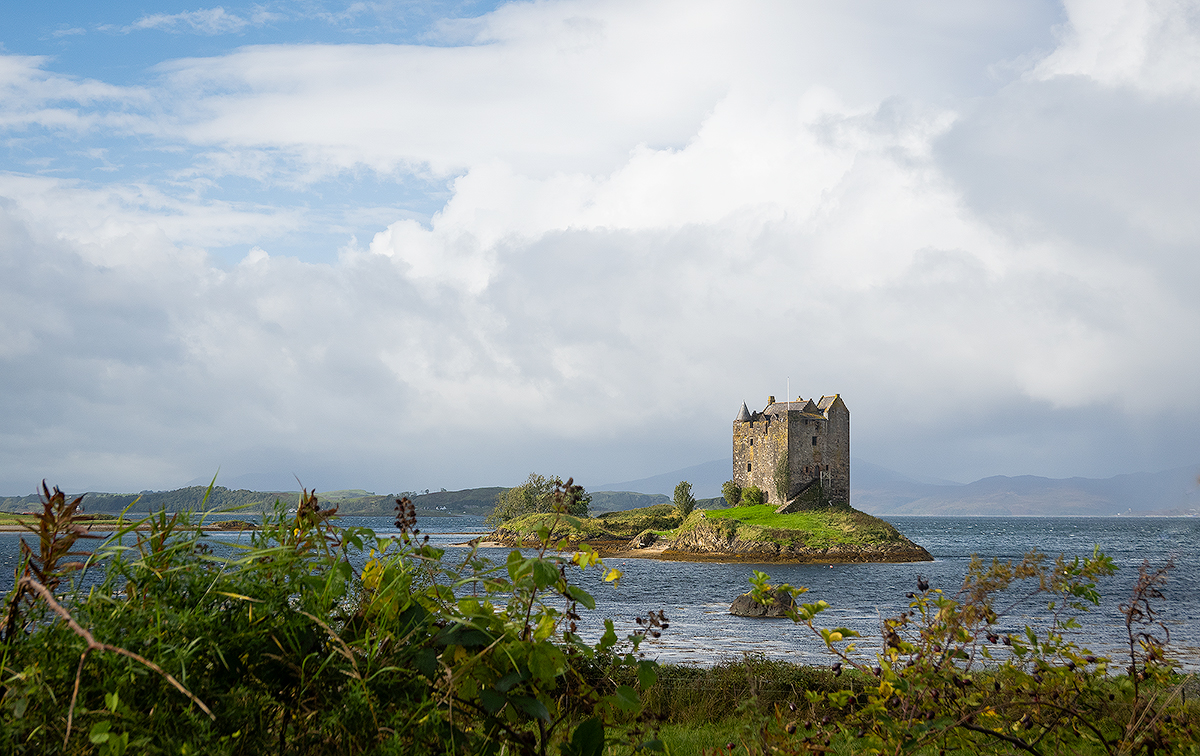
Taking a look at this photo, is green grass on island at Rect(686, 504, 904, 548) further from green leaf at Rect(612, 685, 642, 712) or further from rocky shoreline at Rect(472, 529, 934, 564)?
green leaf at Rect(612, 685, 642, 712)

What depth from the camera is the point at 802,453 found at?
72.3 m

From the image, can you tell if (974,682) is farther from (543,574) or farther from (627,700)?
(543,574)

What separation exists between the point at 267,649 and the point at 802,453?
73.5m

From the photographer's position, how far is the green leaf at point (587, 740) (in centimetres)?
202

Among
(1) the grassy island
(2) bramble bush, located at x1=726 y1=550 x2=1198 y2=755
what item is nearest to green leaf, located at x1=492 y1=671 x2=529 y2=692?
(2) bramble bush, located at x1=726 y1=550 x2=1198 y2=755

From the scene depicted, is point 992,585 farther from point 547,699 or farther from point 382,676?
point 382,676

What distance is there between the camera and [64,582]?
67.3 inches

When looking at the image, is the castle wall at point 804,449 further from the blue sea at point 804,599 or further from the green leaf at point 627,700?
the green leaf at point 627,700

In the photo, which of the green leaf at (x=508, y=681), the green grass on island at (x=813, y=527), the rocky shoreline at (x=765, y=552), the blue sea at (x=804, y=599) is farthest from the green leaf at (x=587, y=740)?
the green grass on island at (x=813, y=527)

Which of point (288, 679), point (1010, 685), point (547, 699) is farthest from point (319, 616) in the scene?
point (1010, 685)

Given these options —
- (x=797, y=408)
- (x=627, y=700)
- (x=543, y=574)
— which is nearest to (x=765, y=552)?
(x=797, y=408)

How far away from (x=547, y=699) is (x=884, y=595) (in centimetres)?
4426

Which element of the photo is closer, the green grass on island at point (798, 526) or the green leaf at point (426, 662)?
the green leaf at point (426, 662)

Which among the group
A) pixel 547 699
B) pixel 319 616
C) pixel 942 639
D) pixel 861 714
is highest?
pixel 319 616
